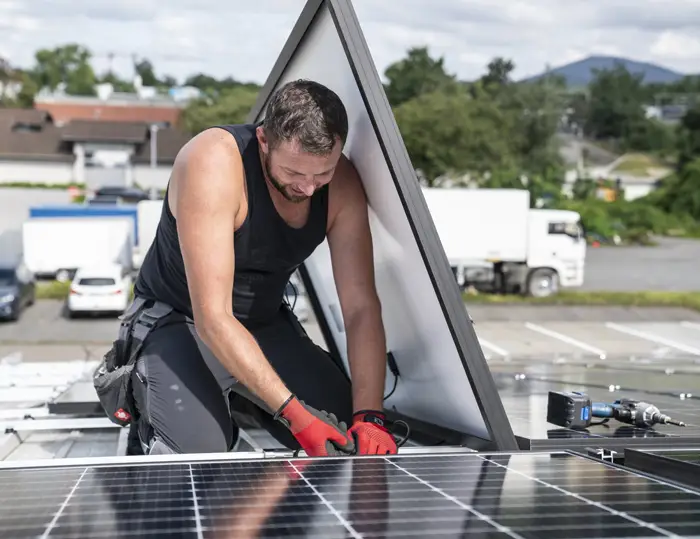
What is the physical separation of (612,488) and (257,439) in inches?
90.2

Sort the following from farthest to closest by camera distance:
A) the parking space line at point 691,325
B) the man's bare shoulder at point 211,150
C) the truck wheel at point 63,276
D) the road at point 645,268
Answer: the road at point 645,268 → the truck wheel at point 63,276 → the parking space line at point 691,325 → the man's bare shoulder at point 211,150

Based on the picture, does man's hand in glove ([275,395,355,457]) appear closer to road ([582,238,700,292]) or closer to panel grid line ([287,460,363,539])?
panel grid line ([287,460,363,539])

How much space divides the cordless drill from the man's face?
3.86 feet

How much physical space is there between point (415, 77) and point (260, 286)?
58.1 metres

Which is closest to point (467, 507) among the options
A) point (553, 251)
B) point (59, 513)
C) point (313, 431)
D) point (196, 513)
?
point (196, 513)

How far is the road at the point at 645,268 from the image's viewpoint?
34500mm

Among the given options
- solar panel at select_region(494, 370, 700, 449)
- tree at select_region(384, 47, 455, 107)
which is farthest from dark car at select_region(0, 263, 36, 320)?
tree at select_region(384, 47, 455, 107)

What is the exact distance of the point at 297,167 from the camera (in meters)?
3.27

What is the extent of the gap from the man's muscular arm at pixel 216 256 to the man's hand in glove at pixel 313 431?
45 mm

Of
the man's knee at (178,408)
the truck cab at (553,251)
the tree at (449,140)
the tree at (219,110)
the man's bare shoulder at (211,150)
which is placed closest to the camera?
the man's bare shoulder at (211,150)

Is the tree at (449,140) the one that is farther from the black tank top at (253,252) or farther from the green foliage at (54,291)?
the black tank top at (253,252)

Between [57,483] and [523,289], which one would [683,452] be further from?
[523,289]

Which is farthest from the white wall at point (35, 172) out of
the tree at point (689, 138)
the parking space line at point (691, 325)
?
the parking space line at point (691, 325)

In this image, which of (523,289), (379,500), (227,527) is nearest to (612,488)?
(379,500)
